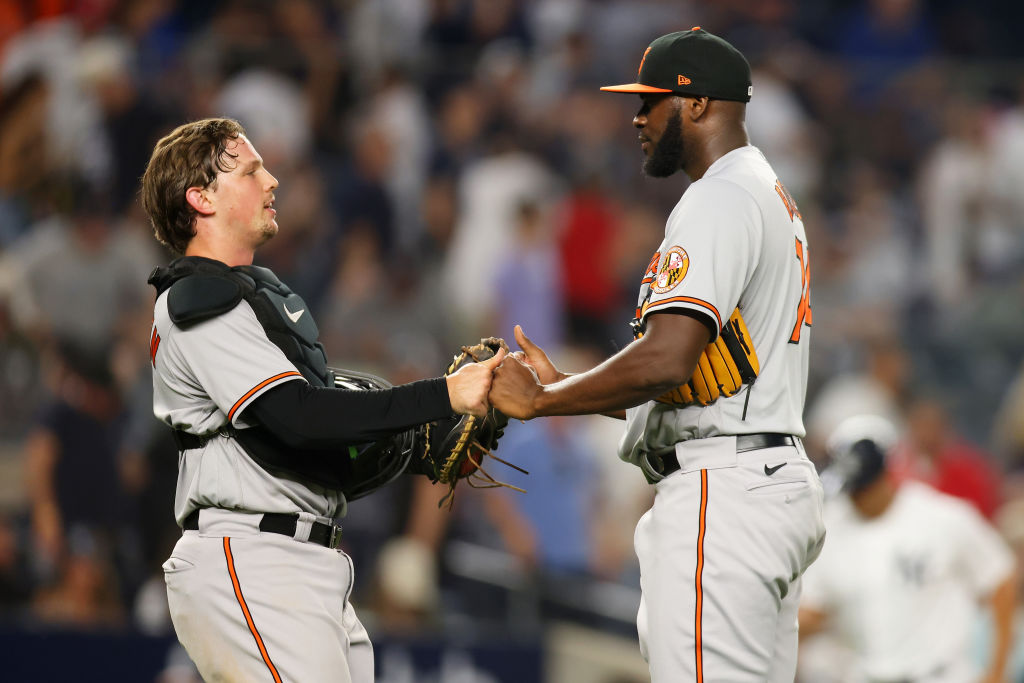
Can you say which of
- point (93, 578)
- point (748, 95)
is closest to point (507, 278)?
point (93, 578)

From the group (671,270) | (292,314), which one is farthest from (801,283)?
(292,314)

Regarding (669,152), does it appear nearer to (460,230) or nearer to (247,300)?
(247,300)

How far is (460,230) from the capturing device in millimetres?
9328

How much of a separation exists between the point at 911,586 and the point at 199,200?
403 cm

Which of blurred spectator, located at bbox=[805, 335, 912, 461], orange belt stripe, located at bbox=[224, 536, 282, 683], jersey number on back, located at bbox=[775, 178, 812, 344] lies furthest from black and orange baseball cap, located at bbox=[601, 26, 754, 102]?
blurred spectator, located at bbox=[805, 335, 912, 461]

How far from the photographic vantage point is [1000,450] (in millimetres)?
9547

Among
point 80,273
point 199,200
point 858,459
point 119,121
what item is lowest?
point 858,459

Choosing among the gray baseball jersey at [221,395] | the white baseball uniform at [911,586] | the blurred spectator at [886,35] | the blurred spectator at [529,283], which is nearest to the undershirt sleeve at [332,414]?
the gray baseball jersey at [221,395]

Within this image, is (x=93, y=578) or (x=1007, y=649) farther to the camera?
(x=93, y=578)

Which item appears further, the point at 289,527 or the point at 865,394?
the point at 865,394

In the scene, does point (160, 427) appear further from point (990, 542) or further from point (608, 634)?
point (990, 542)

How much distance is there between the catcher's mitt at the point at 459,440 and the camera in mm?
3812

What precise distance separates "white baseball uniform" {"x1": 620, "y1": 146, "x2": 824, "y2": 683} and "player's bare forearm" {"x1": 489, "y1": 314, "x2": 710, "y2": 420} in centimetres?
6

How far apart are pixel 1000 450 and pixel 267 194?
743 cm
